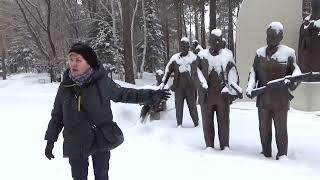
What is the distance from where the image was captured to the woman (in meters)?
4.38

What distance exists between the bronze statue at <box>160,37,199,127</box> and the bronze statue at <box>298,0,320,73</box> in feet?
12.1

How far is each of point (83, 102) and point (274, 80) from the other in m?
3.34

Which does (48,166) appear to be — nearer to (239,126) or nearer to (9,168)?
(9,168)

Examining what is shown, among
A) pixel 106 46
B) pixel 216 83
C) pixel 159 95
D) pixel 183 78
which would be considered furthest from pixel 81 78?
pixel 106 46

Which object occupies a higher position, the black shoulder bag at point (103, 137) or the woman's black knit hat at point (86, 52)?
the woman's black knit hat at point (86, 52)

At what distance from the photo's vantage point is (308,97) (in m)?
12.5

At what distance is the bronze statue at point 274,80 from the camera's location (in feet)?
22.6

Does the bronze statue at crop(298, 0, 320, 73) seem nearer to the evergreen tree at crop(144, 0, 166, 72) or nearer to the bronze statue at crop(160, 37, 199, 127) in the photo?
the bronze statue at crop(160, 37, 199, 127)

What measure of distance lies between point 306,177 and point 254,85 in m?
1.76

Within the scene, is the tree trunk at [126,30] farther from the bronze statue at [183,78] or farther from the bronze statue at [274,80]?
the bronze statue at [274,80]

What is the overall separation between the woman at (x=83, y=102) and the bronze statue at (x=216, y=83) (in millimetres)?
3231

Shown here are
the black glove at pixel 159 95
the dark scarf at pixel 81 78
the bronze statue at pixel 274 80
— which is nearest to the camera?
the dark scarf at pixel 81 78

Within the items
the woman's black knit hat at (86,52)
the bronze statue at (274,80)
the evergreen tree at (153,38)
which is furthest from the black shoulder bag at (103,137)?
the evergreen tree at (153,38)

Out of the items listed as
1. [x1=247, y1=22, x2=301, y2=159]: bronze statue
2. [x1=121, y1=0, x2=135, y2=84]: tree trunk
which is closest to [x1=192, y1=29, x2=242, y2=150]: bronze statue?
[x1=247, y1=22, x2=301, y2=159]: bronze statue
